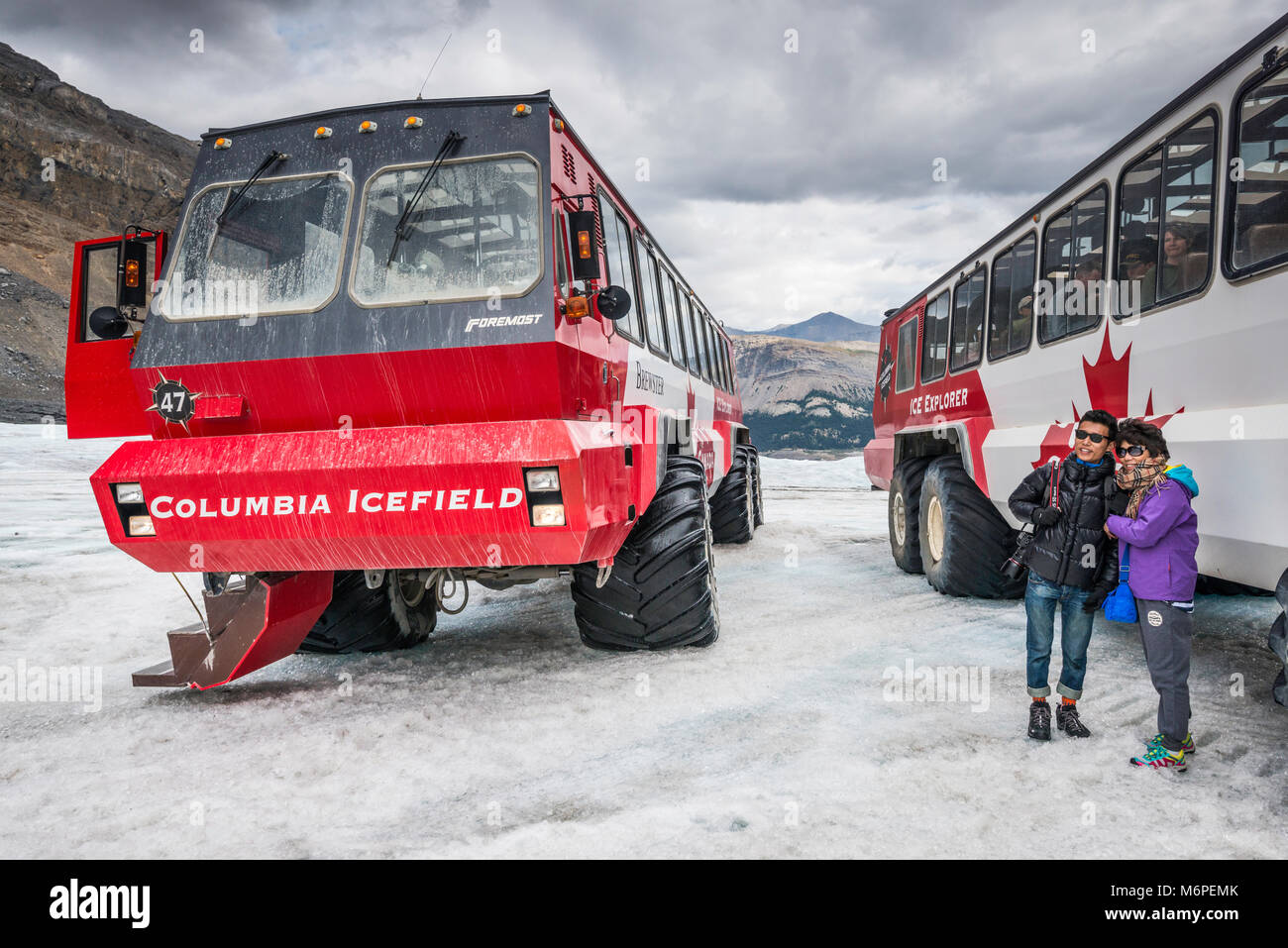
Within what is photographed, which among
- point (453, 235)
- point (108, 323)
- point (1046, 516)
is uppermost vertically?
point (453, 235)

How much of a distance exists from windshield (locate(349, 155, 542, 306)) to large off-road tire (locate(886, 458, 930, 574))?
16.1ft

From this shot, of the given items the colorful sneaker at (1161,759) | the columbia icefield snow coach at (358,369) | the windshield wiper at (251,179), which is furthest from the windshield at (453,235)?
the colorful sneaker at (1161,759)

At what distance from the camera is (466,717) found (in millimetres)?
4059

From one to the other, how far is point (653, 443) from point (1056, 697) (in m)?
2.39

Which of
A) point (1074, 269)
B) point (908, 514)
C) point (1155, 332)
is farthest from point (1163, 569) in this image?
point (908, 514)

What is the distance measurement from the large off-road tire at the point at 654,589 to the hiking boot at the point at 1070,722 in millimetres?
1875

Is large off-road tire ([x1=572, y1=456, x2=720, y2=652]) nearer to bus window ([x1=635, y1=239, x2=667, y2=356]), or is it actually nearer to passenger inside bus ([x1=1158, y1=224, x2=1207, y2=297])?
bus window ([x1=635, y1=239, x2=667, y2=356])

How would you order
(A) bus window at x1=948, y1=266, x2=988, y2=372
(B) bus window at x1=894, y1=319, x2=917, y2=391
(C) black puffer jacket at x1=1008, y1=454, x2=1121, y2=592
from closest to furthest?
(C) black puffer jacket at x1=1008, y1=454, x2=1121, y2=592 → (A) bus window at x1=948, y1=266, x2=988, y2=372 → (B) bus window at x1=894, y1=319, x2=917, y2=391

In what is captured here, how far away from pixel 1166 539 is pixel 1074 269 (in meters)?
2.56

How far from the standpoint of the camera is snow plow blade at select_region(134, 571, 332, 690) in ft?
13.9

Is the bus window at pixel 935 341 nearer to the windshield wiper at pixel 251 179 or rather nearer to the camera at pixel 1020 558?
the camera at pixel 1020 558

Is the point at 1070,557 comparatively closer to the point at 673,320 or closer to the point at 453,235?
the point at 453,235

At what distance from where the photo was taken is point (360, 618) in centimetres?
511

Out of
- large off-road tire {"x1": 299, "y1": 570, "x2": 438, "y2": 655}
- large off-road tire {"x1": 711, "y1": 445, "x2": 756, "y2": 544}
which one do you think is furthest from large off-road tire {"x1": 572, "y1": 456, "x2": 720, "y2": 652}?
large off-road tire {"x1": 711, "y1": 445, "x2": 756, "y2": 544}
